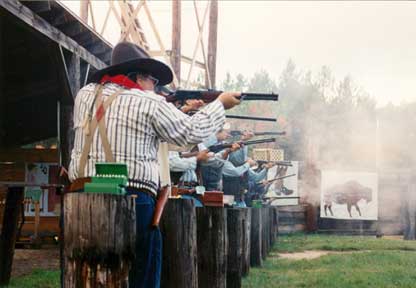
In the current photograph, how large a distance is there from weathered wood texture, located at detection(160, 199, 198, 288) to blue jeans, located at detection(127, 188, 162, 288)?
1.01ft

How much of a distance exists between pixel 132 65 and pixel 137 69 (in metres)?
0.05

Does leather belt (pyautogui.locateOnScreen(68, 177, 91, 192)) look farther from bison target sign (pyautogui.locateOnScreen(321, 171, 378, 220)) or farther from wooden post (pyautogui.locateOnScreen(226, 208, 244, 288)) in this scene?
bison target sign (pyautogui.locateOnScreen(321, 171, 378, 220))

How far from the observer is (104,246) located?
2.48 metres

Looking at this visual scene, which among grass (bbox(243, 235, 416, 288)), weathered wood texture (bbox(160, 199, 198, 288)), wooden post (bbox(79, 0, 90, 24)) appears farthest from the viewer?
wooden post (bbox(79, 0, 90, 24))

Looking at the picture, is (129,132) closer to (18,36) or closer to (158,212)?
(158,212)

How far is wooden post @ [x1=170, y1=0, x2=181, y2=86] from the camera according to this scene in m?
12.0

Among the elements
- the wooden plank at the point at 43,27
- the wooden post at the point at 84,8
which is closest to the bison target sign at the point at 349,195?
the wooden post at the point at 84,8

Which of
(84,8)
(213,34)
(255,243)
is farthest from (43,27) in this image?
(213,34)

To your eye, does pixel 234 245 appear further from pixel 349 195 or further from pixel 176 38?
pixel 349 195

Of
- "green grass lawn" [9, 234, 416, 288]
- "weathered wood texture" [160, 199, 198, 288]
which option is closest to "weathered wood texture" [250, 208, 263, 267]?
"green grass lawn" [9, 234, 416, 288]

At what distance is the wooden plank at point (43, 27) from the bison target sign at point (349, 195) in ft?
41.0

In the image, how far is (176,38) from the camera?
12.1 m

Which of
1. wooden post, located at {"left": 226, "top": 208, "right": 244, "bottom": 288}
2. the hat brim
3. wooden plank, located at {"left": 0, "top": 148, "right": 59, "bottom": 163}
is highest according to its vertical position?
the hat brim

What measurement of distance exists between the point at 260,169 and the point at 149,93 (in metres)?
11.7
